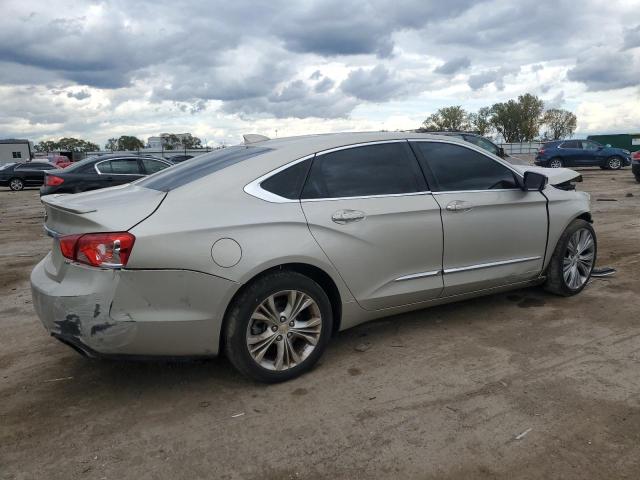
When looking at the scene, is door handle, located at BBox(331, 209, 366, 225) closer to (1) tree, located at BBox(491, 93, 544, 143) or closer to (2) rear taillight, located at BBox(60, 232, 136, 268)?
(2) rear taillight, located at BBox(60, 232, 136, 268)

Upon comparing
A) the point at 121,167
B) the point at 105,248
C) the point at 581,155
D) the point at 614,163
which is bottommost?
the point at 614,163

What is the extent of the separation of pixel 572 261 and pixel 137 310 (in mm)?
3904

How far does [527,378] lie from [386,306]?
3.41 ft

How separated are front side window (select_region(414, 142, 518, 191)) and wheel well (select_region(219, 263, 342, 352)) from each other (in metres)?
1.21

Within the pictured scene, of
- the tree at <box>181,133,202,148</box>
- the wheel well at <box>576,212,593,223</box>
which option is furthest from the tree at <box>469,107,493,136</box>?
the wheel well at <box>576,212,593,223</box>

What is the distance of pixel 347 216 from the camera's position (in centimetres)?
370

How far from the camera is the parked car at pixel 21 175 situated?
25.0 metres

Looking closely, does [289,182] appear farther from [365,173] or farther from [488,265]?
[488,265]

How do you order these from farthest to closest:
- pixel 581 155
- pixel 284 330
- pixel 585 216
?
1. pixel 581 155
2. pixel 585 216
3. pixel 284 330

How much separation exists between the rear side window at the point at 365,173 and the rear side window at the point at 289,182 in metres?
0.05

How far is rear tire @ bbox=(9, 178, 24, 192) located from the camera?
25.2 meters

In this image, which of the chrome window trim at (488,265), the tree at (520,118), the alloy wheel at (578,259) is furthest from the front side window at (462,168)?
the tree at (520,118)

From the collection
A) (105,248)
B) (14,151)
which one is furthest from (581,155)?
(14,151)

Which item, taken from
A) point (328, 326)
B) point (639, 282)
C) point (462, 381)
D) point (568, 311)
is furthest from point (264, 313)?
point (639, 282)
